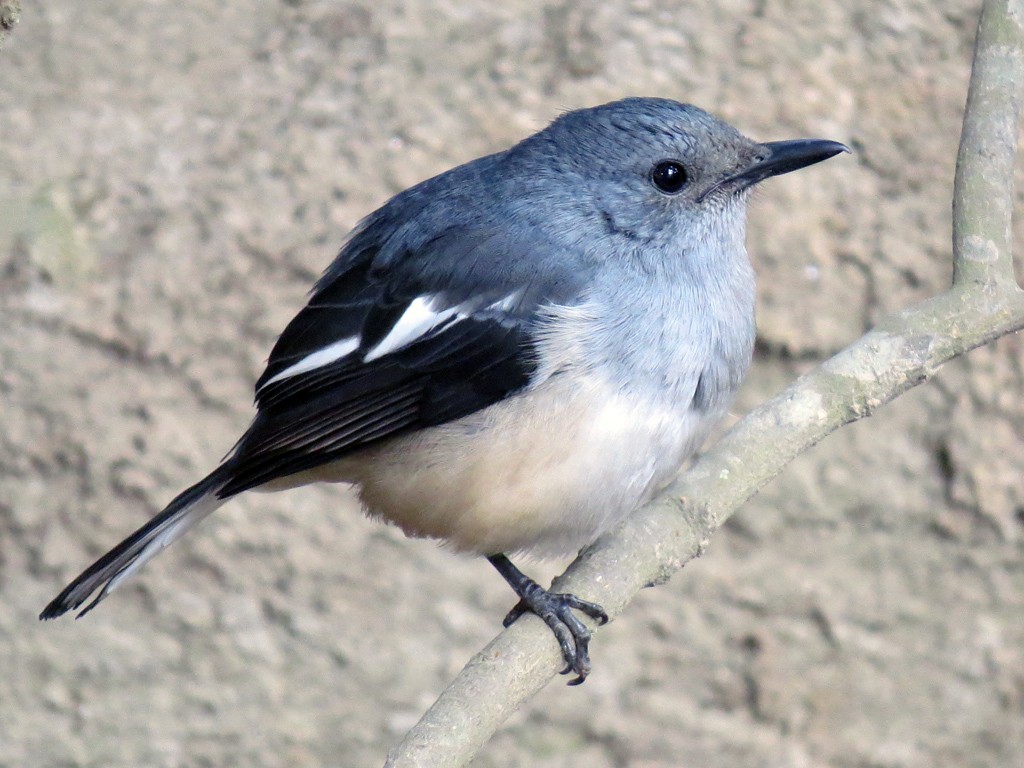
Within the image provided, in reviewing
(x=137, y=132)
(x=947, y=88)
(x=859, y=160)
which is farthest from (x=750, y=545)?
(x=137, y=132)

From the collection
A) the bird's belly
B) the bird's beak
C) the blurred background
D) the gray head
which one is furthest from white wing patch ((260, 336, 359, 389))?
the blurred background

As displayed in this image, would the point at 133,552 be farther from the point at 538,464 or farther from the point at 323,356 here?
the point at 538,464

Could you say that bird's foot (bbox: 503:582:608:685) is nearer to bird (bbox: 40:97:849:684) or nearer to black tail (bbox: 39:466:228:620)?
bird (bbox: 40:97:849:684)

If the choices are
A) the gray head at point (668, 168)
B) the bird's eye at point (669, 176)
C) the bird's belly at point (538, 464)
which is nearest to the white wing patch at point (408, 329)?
the bird's belly at point (538, 464)

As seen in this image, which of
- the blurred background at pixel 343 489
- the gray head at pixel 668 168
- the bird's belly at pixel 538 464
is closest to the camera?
the bird's belly at pixel 538 464

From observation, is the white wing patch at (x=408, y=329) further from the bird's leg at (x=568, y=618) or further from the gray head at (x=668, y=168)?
the bird's leg at (x=568, y=618)

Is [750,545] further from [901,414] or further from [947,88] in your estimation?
[947,88]
